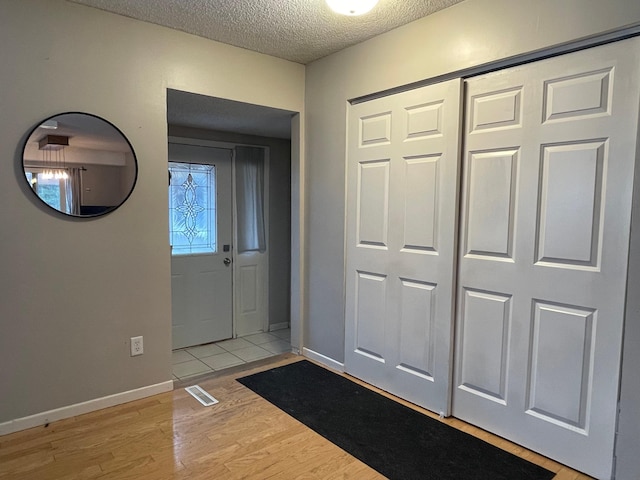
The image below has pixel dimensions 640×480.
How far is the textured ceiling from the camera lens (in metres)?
2.29

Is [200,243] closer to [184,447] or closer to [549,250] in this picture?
[184,447]

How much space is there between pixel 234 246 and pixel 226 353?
42.8 inches

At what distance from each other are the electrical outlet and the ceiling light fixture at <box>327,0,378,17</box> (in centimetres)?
231

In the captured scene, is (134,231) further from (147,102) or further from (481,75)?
(481,75)

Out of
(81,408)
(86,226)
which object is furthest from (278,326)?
(86,226)

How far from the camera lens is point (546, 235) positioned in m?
2.02

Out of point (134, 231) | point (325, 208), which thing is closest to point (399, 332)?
point (325, 208)

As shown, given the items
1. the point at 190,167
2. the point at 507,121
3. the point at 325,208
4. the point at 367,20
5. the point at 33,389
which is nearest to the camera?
the point at 507,121

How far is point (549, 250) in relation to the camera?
201cm

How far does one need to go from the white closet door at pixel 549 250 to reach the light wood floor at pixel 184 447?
26cm

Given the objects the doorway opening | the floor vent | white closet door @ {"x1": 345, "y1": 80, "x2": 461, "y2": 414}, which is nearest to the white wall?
the floor vent

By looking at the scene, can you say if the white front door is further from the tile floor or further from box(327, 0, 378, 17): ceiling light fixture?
box(327, 0, 378, 17): ceiling light fixture

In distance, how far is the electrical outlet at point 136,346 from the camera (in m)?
2.64

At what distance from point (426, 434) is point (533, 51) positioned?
6.87ft
